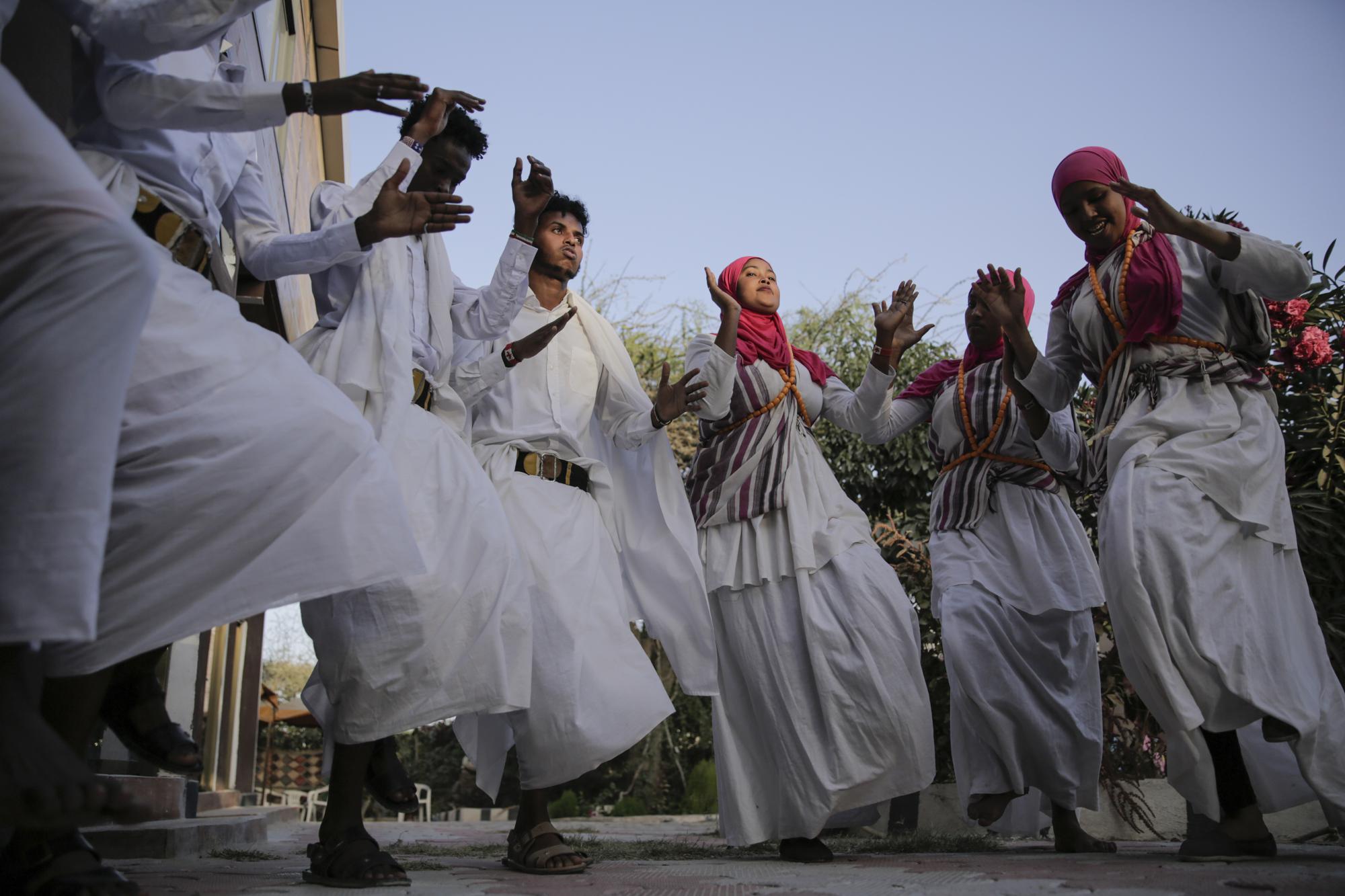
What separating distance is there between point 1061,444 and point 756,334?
134 cm

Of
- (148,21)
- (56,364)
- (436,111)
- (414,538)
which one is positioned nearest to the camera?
(56,364)

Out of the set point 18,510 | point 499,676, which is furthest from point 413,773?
point 18,510

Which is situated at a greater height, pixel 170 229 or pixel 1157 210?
pixel 1157 210

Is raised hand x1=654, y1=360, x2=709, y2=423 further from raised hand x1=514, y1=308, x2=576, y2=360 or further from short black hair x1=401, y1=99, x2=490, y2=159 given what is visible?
short black hair x1=401, y1=99, x2=490, y2=159

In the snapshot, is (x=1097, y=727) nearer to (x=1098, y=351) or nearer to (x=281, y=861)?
(x=1098, y=351)

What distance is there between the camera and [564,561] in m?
4.05

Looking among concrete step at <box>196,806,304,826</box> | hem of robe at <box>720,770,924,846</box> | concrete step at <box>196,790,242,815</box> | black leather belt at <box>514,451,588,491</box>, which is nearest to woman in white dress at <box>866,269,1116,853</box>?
hem of robe at <box>720,770,924,846</box>

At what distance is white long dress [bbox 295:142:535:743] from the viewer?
10.6 feet

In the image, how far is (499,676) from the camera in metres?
3.38

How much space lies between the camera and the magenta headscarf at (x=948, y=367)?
527 cm

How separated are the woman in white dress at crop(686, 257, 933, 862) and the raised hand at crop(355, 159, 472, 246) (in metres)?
1.65

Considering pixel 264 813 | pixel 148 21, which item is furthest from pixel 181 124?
pixel 264 813

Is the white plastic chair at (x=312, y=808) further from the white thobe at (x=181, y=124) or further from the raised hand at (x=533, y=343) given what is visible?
the white thobe at (x=181, y=124)

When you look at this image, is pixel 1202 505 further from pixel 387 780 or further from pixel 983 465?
pixel 387 780
